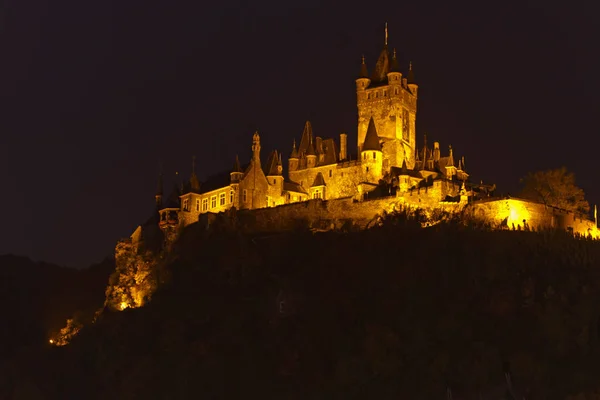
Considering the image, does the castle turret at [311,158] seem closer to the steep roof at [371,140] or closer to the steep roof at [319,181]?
the steep roof at [319,181]

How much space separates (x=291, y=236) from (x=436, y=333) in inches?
668

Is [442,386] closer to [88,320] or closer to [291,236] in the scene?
[291,236]

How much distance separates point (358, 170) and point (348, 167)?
4.50 ft

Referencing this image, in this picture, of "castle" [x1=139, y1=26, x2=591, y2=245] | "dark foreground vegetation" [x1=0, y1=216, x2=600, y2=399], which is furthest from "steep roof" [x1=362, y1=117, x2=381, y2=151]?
"dark foreground vegetation" [x1=0, y1=216, x2=600, y2=399]

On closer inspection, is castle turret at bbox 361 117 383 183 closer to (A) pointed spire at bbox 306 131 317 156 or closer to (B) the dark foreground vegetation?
(A) pointed spire at bbox 306 131 317 156

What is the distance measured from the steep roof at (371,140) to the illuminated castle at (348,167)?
9 centimetres

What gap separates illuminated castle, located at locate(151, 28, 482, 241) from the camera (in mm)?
112125

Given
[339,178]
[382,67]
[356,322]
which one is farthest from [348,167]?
[356,322]

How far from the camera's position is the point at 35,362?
372 feet

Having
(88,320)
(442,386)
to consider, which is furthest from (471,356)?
(88,320)

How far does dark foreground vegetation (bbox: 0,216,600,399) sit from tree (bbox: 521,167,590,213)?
8461 mm

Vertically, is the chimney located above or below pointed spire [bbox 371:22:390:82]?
below

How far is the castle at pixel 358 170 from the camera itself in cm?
11019

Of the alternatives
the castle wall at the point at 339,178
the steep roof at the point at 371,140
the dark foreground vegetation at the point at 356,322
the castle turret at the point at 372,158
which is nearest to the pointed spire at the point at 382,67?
the steep roof at the point at 371,140
